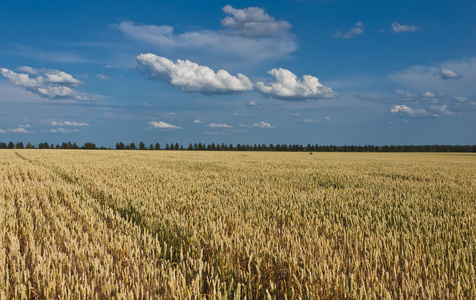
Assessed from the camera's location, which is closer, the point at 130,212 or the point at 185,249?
the point at 185,249

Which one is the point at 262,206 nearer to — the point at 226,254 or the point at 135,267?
the point at 226,254

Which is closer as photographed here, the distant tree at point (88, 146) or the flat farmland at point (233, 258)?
the flat farmland at point (233, 258)

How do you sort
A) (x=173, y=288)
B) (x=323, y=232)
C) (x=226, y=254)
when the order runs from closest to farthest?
(x=173, y=288) < (x=226, y=254) < (x=323, y=232)

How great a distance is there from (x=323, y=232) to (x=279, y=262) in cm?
130

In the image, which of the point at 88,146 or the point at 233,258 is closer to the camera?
the point at 233,258

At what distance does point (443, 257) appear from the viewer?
3.14m

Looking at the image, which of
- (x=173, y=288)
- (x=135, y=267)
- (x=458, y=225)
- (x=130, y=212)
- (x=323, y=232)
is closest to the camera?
(x=173, y=288)

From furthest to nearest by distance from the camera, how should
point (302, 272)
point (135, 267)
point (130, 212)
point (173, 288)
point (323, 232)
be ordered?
point (130, 212), point (323, 232), point (135, 267), point (302, 272), point (173, 288)

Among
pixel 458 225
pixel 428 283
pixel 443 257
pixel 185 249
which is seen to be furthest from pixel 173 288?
pixel 458 225

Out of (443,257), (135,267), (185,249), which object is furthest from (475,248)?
(135,267)

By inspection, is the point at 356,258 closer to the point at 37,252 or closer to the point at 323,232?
the point at 323,232

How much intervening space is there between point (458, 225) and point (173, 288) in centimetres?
447

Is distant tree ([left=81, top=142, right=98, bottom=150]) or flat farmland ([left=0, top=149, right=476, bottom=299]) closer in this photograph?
flat farmland ([left=0, top=149, right=476, bottom=299])

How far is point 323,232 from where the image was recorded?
386cm
